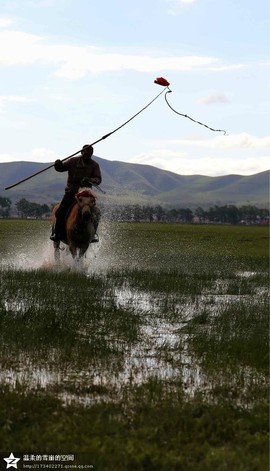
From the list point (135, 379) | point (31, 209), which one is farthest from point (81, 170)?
point (31, 209)

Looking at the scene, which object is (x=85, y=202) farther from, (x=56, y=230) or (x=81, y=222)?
(x=56, y=230)

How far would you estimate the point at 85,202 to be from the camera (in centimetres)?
1894

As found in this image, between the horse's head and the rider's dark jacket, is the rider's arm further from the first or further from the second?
the horse's head

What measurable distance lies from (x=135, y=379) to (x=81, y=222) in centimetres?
1156

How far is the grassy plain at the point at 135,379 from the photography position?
573cm

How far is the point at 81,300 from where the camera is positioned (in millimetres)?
13695

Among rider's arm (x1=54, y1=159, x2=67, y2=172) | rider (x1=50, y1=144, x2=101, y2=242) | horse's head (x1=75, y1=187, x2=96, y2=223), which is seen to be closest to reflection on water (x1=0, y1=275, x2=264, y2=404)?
horse's head (x1=75, y1=187, x2=96, y2=223)

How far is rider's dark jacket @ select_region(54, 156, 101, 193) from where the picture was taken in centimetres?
1914

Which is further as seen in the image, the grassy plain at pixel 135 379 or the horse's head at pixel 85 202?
the horse's head at pixel 85 202

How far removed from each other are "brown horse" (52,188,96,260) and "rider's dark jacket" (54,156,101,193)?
0.38m

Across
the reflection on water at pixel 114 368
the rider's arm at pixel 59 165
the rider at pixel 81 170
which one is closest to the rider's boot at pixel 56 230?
the rider at pixel 81 170

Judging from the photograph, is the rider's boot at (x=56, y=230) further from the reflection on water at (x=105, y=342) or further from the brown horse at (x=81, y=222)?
the reflection on water at (x=105, y=342)

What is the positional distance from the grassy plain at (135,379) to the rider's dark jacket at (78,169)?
4730 mm

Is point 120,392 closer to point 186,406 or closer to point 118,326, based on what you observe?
point 186,406
